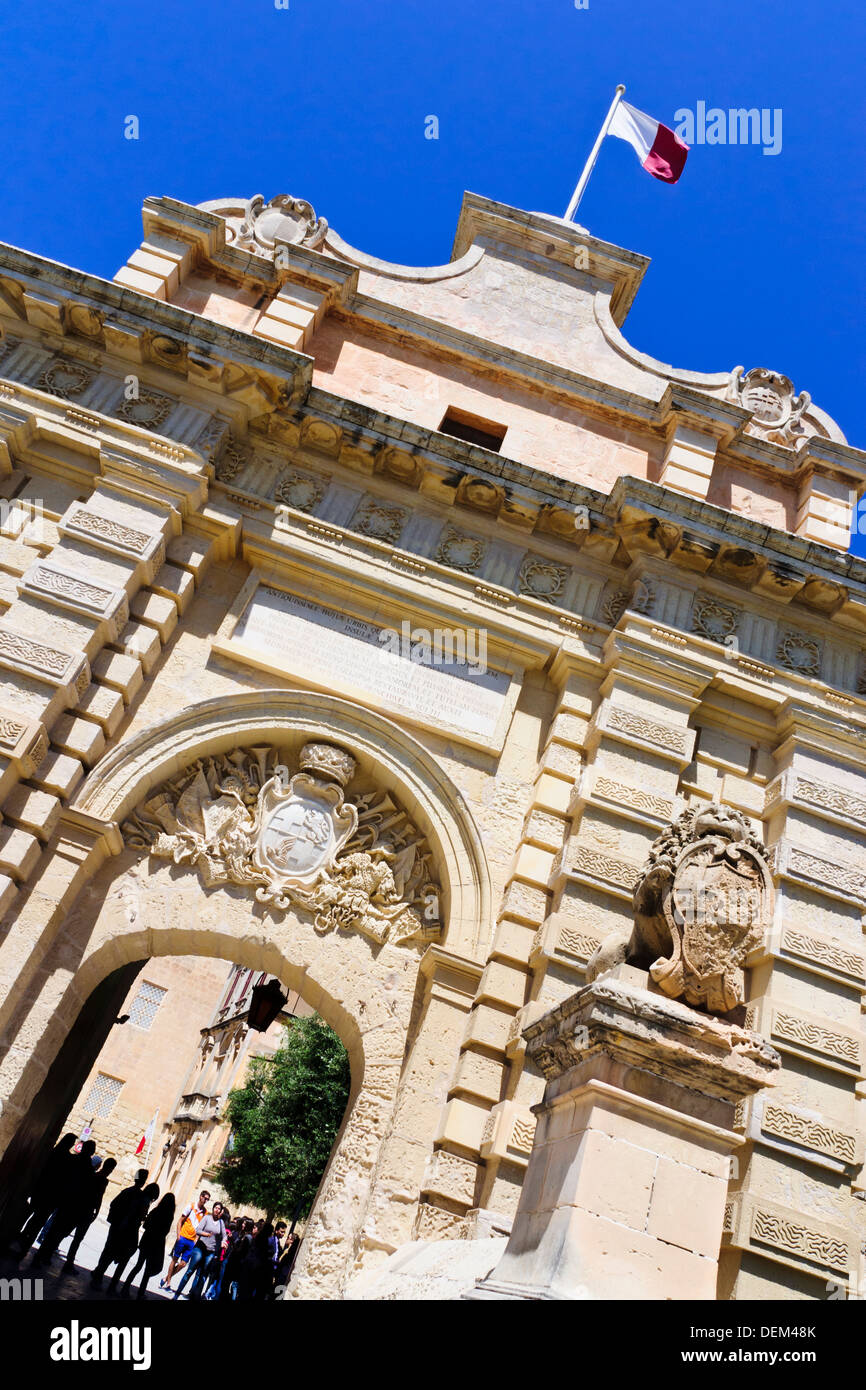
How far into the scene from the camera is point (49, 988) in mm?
8430

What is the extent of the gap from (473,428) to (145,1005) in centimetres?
2837

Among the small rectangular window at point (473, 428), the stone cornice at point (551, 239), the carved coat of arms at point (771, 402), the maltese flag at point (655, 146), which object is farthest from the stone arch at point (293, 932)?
the maltese flag at point (655, 146)

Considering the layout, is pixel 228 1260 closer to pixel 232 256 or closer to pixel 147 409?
pixel 147 409

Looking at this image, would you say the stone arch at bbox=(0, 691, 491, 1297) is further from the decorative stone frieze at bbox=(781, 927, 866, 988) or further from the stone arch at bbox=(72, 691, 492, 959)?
the decorative stone frieze at bbox=(781, 927, 866, 988)

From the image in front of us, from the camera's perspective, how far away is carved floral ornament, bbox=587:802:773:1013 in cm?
500

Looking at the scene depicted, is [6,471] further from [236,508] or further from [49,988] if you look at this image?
[49,988]

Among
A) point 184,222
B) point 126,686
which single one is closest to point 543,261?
point 184,222

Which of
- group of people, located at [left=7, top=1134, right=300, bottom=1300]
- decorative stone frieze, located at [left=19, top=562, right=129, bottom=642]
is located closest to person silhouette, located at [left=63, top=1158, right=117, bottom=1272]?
group of people, located at [left=7, top=1134, right=300, bottom=1300]

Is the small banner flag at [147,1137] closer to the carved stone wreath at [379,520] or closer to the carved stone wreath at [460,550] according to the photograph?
the carved stone wreath at [379,520]

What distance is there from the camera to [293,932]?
Answer: 30.3 ft

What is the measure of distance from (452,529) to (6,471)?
4.63 m

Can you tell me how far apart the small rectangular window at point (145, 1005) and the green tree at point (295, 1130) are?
9676mm

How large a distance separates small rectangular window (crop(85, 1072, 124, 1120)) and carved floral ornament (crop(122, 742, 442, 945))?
86.3ft

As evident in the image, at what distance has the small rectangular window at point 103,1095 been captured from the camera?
105 ft
